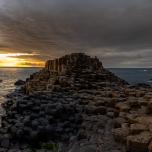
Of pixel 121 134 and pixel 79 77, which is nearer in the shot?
pixel 121 134

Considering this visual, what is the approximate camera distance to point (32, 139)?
53.2ft

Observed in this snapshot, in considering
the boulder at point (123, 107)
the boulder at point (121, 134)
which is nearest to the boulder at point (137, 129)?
the boulder at point (121, 134)

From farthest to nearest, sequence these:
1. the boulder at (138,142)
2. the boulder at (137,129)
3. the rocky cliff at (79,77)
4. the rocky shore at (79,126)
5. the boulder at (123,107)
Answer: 1. the rocky cliff at (79,77)
2. the boulder at (123,107)
3. the rocky shore at (79,126)
4. the boulder at (137,129)
5. the boulder at (138,142)

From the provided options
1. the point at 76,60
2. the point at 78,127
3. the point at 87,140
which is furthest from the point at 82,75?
the point at 87,140

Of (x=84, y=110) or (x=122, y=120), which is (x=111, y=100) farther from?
(x=122, y=120)

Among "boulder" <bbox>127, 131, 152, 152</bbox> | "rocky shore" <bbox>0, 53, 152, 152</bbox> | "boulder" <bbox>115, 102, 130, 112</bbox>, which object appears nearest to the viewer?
"boulder" <bbox>127, 131, 152, 152</bbox>

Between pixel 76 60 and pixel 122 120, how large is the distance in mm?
28678

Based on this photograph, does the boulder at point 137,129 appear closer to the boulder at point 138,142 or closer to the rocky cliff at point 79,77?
the boulder at point 138,142

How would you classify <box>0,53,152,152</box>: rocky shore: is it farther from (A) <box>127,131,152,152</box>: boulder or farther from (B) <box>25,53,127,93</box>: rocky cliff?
(B) <box>25,53,127,93</box>: rocky cliff

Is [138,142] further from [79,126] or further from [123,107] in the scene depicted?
[123,107]

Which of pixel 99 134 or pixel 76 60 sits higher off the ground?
pixel 76 60

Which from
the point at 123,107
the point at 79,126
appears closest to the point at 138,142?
the point at 79,126

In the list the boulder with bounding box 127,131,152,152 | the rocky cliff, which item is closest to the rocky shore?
the boulder with bounding box 127,131,152,152

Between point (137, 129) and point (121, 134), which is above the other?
point (137, 129)
